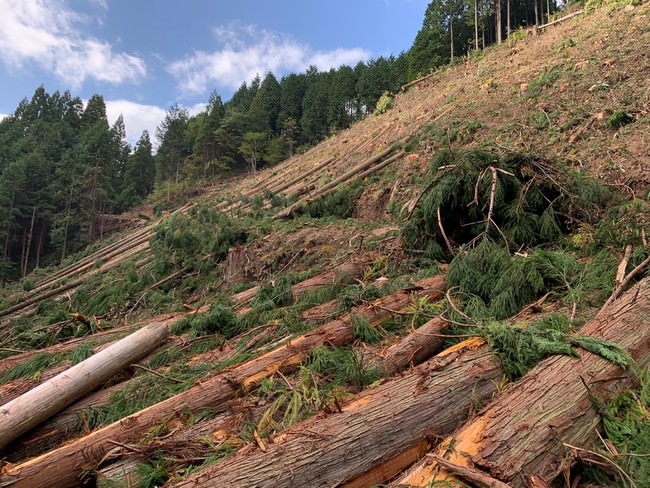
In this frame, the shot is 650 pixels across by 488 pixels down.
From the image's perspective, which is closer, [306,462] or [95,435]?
[306,462]

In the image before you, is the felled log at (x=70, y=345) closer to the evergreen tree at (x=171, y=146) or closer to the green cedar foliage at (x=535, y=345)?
the green cedar foliage at (x=535, y=345)

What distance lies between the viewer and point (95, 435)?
9.04 feet

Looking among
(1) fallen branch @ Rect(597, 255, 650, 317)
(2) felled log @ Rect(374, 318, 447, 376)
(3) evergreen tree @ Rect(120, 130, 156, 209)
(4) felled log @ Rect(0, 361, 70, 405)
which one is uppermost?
(3) evergreen tree @ Rect(120, 130, 156, 209)

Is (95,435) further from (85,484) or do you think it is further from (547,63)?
(547,63)

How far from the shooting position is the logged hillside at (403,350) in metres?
2.07

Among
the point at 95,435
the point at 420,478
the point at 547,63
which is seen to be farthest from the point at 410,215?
the point at 547,63

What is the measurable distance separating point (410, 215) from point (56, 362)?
4.91m

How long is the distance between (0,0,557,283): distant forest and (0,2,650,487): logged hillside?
23.5m

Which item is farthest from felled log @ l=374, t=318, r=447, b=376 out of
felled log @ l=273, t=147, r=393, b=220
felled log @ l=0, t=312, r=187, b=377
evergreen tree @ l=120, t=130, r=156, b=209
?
evergreen tree @ l=120, t=130, r=156, b=209

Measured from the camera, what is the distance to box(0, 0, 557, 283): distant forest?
1191 inches

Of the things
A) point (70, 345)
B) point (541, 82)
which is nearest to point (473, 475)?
point (70, 345)

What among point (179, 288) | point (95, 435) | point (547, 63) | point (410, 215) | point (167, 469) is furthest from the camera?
point (547, 63)

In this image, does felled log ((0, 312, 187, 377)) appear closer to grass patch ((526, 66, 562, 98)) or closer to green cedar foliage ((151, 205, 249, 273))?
green cedar foliage ((151, 205, 249, 273))

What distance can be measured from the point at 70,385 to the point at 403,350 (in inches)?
120
